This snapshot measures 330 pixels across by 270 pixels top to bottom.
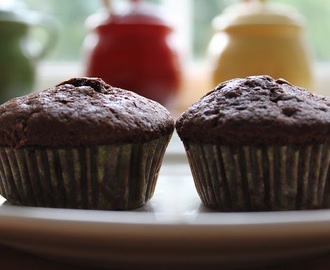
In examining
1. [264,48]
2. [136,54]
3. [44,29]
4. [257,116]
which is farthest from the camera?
[44,29]

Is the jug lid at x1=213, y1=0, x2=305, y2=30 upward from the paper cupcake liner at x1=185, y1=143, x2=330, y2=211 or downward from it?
upward

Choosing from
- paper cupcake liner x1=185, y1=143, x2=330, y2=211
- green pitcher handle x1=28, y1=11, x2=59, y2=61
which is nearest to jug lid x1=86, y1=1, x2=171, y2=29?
green pitcher handle x1=28, y1=11, x2=59, y2=61

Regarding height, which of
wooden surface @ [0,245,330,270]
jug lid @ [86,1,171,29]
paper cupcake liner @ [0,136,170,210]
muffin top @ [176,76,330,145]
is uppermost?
jug lid @ [86,1,171,29]

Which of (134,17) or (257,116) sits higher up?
(134,17)

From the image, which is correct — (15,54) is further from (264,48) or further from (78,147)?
(78,147)

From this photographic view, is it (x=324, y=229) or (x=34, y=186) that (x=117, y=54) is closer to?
(x=34, y=186)

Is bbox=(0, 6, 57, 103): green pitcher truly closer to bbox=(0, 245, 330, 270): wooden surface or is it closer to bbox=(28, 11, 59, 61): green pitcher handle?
bbox=(28, 11, 59, 61): green pitcher handle

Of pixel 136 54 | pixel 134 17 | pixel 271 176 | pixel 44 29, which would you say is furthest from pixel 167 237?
pixel 44 29
